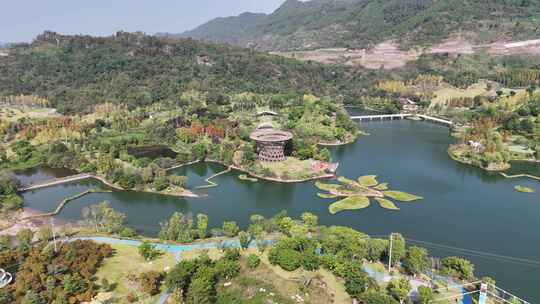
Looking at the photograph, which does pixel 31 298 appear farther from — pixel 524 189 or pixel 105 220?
pixel 524 189

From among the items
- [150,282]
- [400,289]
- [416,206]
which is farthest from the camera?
[416,206]

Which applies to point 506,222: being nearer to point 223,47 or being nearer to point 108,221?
point 108,221

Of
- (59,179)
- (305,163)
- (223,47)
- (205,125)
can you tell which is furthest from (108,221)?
(223,47)

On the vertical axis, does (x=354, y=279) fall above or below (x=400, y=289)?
above

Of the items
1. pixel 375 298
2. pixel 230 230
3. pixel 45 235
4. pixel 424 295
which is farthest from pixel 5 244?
pixel 424 295

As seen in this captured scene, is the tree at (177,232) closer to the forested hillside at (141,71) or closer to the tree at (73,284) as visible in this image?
the tree at (73,284)

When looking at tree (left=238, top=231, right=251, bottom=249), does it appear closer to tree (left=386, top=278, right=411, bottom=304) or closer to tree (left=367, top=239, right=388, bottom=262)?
tree (left=367, top=239, right=388, bottom=262)
